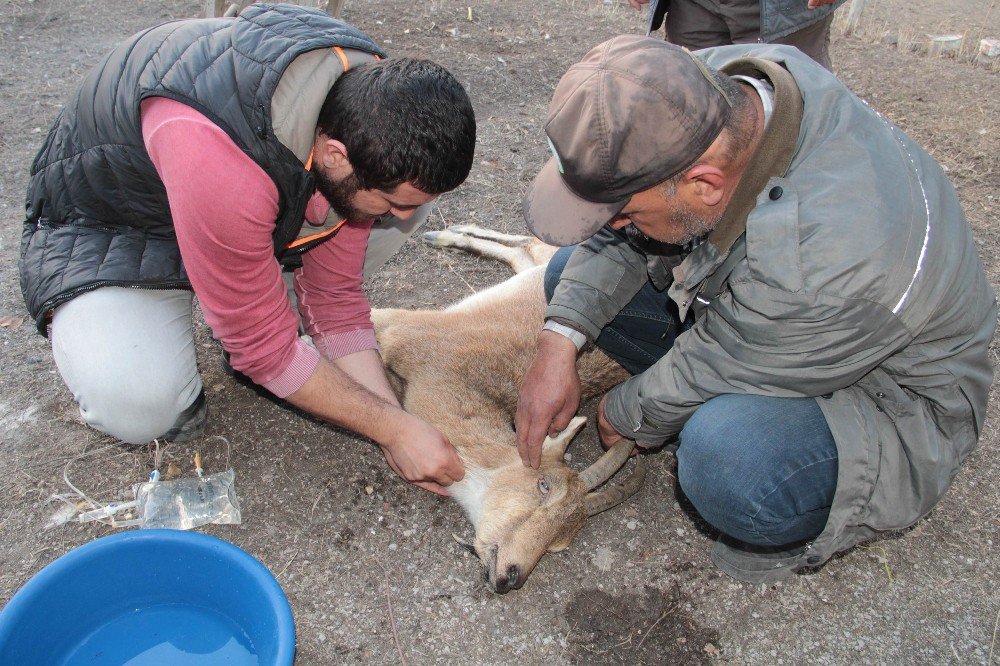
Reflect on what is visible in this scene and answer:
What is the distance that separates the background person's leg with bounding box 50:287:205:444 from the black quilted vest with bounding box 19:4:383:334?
116 millimetres

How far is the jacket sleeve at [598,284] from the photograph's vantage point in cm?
342

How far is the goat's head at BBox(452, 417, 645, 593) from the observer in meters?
3.25

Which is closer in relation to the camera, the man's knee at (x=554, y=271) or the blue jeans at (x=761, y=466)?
the blue jeans at (x=761, y=466)

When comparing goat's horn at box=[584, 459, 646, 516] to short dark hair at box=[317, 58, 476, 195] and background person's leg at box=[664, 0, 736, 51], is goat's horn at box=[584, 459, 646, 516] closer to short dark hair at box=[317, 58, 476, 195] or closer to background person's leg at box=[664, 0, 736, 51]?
short dark hair at box=[317, 58, 476, 195]

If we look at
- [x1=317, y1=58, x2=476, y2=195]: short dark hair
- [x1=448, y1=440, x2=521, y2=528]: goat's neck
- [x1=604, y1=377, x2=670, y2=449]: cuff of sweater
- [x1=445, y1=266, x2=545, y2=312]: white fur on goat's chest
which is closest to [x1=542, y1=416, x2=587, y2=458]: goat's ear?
[x1=448, y1=440, x2=521, y2=528]: goat's neck

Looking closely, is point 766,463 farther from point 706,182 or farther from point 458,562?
point 458,562

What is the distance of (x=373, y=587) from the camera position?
315cm

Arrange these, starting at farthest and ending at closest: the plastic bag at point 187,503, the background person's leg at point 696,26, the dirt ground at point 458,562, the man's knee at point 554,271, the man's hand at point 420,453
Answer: the background person's leg at point 696,26 < the man's knee at point 554,271 < the plastic bag at point 187,503 < the man's hand at point 420,453 < the dirt ground at point 458,562

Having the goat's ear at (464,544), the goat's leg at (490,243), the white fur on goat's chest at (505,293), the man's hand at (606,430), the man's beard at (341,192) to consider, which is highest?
the man's beard at (341,192)

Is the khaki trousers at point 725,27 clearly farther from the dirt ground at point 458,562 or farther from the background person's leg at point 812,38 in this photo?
the dirt ground at point 458,562

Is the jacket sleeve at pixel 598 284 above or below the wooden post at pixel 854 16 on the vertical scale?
above

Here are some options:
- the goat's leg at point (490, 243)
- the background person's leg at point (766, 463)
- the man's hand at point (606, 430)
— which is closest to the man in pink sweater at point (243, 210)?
the man's hand at point (606, 430)

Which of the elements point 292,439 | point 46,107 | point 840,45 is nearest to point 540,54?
point 840,45

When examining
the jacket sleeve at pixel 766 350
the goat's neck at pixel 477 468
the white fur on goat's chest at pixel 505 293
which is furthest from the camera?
the white fur on goat's chest at pixel 505 293
